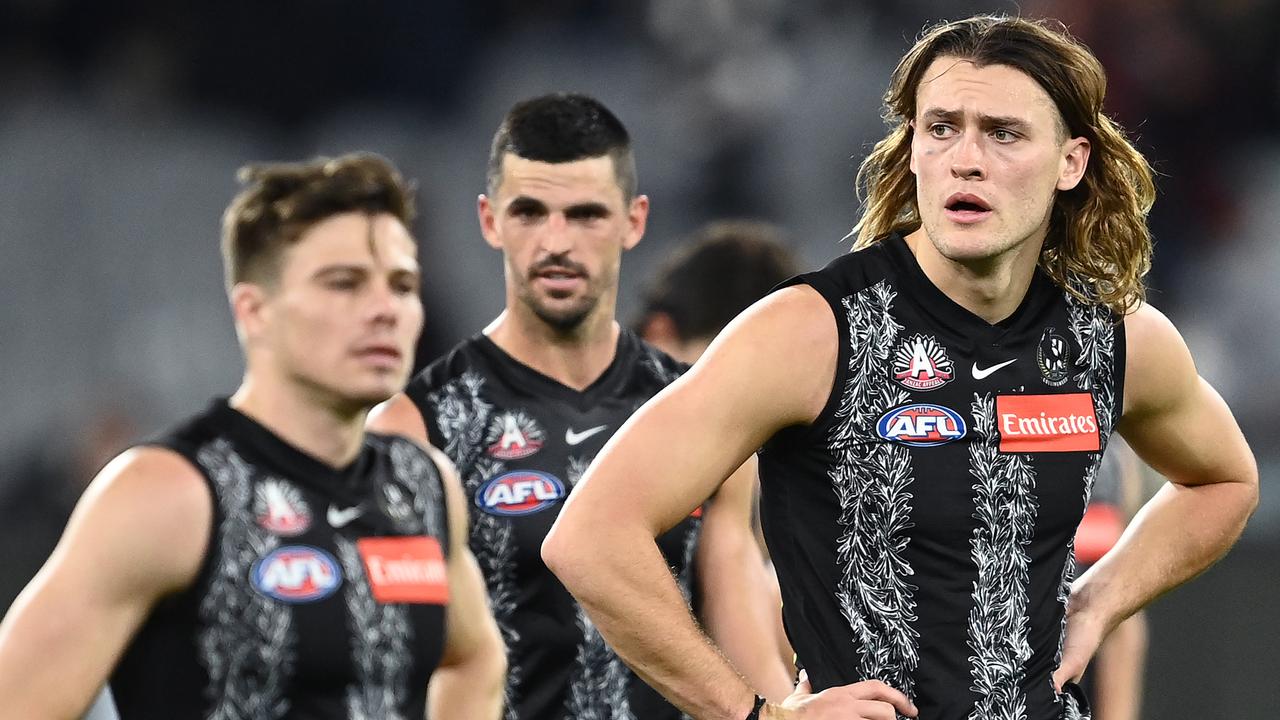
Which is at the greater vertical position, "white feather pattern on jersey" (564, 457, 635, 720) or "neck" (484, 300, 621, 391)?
"neck" (484, 300, 621, 391)

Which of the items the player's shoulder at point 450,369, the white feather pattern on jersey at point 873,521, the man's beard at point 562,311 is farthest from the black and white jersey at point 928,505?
the player's shoulder at point 450,369

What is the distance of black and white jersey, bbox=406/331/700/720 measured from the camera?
4.32 metres

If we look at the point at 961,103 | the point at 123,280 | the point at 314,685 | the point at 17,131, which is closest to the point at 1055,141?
the point at 961,103

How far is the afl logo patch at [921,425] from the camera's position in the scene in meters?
3.32

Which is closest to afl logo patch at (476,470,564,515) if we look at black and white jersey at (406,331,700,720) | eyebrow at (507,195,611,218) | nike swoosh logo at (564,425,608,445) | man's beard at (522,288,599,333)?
black and white jersey at (406,331,700,720)

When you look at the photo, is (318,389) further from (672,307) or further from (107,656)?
(672,307)

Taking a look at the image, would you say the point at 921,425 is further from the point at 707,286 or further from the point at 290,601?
the point at 707,286

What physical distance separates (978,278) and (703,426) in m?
0.69

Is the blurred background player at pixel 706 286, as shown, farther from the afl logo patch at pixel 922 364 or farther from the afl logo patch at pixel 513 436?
the afl logo patch at pixel 922 364

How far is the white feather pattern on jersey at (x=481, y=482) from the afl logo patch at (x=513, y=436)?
0.02 meters

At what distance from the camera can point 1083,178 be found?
12.4 ft

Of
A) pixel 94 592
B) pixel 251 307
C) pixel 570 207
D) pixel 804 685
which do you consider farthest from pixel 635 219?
pixel 94 592

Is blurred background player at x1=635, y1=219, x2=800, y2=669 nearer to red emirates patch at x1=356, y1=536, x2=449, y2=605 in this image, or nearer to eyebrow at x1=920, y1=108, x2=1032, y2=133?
eyebrow at x1=920, y1=108, x2=1032, y2=133

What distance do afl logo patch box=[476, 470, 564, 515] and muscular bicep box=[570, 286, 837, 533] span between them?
3.84 feet
